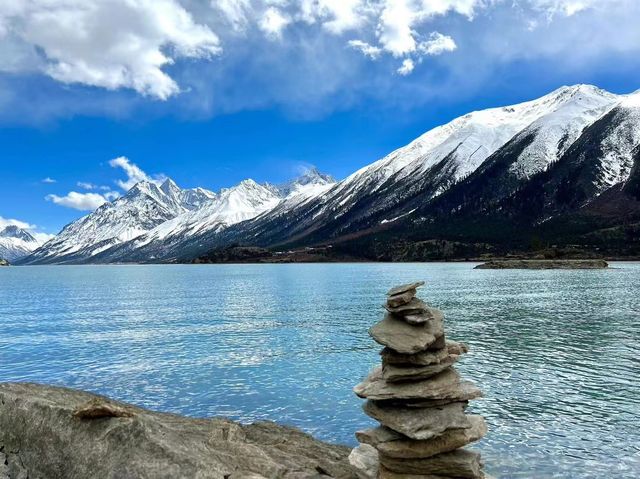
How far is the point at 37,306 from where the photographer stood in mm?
102000

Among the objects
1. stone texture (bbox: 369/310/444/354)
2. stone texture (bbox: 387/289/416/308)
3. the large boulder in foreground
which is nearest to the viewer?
the large boulder in foreground

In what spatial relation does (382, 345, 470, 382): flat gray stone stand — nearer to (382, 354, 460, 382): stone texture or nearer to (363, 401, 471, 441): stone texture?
(382, 354, 460, 382): stone texture

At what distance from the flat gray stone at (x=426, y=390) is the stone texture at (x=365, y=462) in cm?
→ 230

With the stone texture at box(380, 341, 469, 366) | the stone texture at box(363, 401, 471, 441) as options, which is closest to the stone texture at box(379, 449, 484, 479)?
the stone texture at box(363, 401, 471, 441)

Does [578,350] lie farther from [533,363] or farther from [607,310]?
[607,310]

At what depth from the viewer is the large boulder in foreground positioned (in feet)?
50.0

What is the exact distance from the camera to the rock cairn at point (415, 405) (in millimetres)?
16984

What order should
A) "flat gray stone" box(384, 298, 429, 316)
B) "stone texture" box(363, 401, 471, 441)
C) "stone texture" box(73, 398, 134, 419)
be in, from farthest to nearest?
"flat gray stone" box(384, 298, 429, 316)
"stone texture" box(363, 401, 471, 441)
"stone texture" box(73, 398, 134, 419)

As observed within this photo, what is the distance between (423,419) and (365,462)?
2.87m

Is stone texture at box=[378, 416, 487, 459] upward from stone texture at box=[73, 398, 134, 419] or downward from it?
downward

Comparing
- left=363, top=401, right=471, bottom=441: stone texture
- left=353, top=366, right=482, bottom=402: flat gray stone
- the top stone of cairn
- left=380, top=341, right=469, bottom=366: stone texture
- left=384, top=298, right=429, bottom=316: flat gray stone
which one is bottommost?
left=363, top=401, right=471, bottom=441: stone texture

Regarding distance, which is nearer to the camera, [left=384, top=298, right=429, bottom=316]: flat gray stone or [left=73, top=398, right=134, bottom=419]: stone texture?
[left=73, top=398, right=134, bottom=419]: stone texture

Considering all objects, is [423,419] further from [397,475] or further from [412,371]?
[397,475]

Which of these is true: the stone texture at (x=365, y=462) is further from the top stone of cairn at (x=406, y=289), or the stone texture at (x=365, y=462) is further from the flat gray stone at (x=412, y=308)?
the top stone of cairn at (x=406, y=289)
